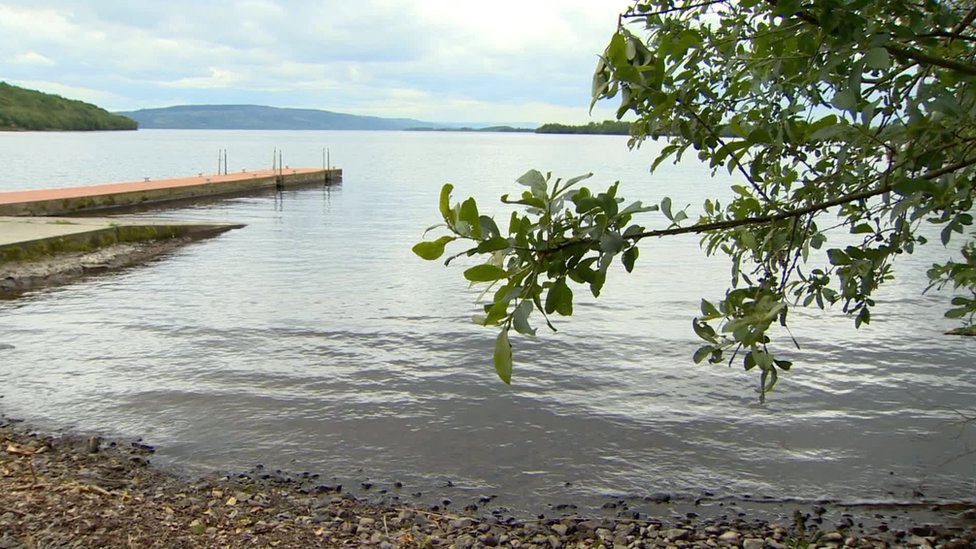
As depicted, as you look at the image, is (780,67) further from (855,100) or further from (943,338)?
(943,338)

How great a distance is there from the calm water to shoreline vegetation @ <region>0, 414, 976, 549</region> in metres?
0.49

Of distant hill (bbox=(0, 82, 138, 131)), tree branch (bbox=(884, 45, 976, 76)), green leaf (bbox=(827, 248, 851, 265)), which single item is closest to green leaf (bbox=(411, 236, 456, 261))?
tree branch (bbox=(884, 45, 976, 76))

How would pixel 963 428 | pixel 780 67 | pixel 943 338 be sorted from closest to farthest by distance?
pixel 780 67 → pixel 963 428 → pixel 943 338

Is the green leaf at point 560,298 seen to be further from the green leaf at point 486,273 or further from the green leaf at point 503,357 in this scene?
the green leaf at point 503,357

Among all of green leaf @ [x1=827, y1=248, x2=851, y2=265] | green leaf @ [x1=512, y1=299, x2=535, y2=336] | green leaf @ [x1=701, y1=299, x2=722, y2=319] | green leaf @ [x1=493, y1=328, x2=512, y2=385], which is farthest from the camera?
green leaf @ [x1=827, y1=248, x2=851, y2=265]

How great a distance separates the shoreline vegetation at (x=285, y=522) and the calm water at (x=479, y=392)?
493 mm

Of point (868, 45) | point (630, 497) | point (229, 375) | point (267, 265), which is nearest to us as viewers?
point (868, 45)

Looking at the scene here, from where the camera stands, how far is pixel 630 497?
670 cm

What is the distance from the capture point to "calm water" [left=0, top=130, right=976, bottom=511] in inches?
287

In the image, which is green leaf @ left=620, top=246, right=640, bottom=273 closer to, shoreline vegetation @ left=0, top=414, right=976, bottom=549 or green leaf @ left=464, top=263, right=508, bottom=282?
green leaf @ left=464, top=263, right=508, bottom=282

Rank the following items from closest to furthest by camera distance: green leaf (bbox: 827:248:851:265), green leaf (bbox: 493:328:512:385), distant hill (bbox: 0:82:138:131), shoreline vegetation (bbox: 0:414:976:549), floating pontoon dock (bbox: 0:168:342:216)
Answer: green leaf (bbox: 493:328:512:385) < green leaf (bbox: 827:248:851:265) < shoreline vegetation (bbox: 0:414:976:549) < floating pontoon dock (bbox: 0:168:342:216) < distant hill (bbox: 0:82:138:131)

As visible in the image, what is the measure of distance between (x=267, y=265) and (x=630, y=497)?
14.7m

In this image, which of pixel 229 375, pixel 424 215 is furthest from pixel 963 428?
pixel 424 215

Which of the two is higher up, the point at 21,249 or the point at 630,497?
the point at 21,249
